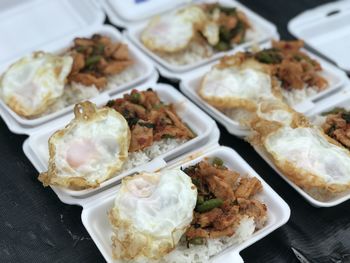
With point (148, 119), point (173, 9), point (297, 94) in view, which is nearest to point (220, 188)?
point (148, 119)

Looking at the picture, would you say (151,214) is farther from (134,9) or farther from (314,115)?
(134,9)

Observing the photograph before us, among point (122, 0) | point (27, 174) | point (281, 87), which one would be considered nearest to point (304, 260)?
point (281, 87)

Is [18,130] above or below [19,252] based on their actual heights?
above

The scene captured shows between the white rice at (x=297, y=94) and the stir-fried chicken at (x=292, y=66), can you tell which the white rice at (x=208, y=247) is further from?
the stir-fried chicken at (x=292, y=66)

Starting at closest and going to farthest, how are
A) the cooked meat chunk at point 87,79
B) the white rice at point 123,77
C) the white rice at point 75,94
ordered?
the white rice at point 75,94, the cooked meat chunk at point 87,79, the white rice at point 123,77

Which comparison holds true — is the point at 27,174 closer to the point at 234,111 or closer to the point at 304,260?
the point at 234,111

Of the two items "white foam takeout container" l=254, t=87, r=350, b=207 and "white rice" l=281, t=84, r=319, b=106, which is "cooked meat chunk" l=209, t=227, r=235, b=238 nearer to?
"white foam takeout container" l=254, t=87, r=350, b=207

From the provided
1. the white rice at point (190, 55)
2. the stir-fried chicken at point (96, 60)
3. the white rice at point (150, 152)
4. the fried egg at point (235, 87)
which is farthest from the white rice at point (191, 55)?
the white rice at point (150, 152)
